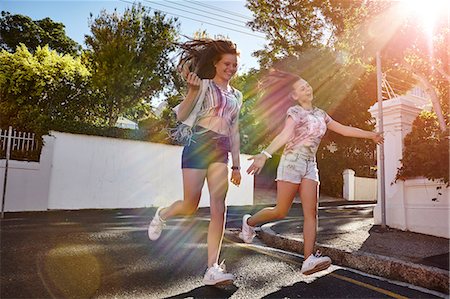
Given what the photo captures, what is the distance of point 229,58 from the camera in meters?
3.20

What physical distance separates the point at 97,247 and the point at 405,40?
6.73 m

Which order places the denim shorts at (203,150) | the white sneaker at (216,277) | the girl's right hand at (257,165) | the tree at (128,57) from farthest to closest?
the tree at (128,57), the girl's right hand at (257,165), the denim shorts at (203,150), the white sneaker at (216,277)

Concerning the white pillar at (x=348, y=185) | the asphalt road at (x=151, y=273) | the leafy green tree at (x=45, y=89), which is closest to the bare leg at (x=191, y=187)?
the asphalt road at (x=151, y=273)

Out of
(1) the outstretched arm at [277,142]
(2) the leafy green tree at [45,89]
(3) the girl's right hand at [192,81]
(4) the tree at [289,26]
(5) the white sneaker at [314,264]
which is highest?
(4) the tree at [289,26]

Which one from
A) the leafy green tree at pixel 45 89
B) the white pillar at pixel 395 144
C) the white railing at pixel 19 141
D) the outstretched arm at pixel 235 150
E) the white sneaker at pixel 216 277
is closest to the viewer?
the white sneaker at pixel 216 277

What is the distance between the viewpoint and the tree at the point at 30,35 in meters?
30.9

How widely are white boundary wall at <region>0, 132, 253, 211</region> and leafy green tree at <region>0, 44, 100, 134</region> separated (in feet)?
4.82

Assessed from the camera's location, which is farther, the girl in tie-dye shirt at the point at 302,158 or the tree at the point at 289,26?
the tree at the point at 289,26

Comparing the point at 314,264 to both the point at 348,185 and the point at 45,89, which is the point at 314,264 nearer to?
the point at 45,89

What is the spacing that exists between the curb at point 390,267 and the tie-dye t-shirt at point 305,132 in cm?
150

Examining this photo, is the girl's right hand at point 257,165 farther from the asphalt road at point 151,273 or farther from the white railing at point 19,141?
the white railing at point 19,141

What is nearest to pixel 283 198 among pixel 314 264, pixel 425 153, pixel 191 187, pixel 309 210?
pixel 309 210

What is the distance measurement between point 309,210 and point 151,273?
1.55 metres

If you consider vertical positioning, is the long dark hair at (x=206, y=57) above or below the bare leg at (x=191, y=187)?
above
